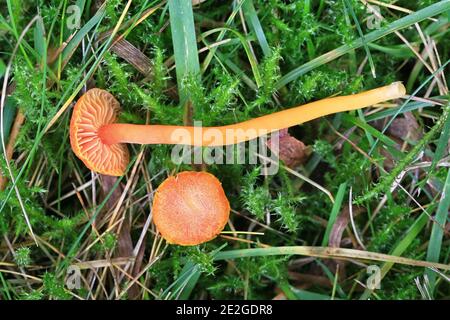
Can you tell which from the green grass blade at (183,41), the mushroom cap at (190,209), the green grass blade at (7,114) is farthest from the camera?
the green grass blade at (7,114)

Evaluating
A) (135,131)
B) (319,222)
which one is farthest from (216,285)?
(135,131)

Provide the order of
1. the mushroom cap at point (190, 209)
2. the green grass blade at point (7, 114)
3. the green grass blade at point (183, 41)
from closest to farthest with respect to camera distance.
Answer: the mushroom cap at point (190, 209)
the green grass blade at point (183, 41)
the green grass blade at point (7, 114)

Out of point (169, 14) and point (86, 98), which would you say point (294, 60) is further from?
point (86, 98)

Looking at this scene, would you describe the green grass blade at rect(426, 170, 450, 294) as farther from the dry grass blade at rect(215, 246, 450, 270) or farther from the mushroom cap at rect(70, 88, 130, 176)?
the mushroom cap at rect(70, 88, 130, 176)

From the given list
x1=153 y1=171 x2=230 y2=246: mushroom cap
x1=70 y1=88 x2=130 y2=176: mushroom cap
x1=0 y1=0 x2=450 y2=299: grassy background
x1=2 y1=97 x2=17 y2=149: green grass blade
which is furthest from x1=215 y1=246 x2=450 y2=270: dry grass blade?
x1=2 y1=97 x2=17 y2=149: green grass blade

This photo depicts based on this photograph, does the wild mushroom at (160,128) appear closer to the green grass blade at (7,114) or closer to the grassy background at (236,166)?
the grassy background at (236,166)

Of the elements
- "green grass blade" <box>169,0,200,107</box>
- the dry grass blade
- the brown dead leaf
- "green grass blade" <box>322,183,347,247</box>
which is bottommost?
the dry grass blade

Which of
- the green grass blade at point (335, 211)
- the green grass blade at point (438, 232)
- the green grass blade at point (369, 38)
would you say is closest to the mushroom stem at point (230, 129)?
the green grass blade at point (369, 38)
